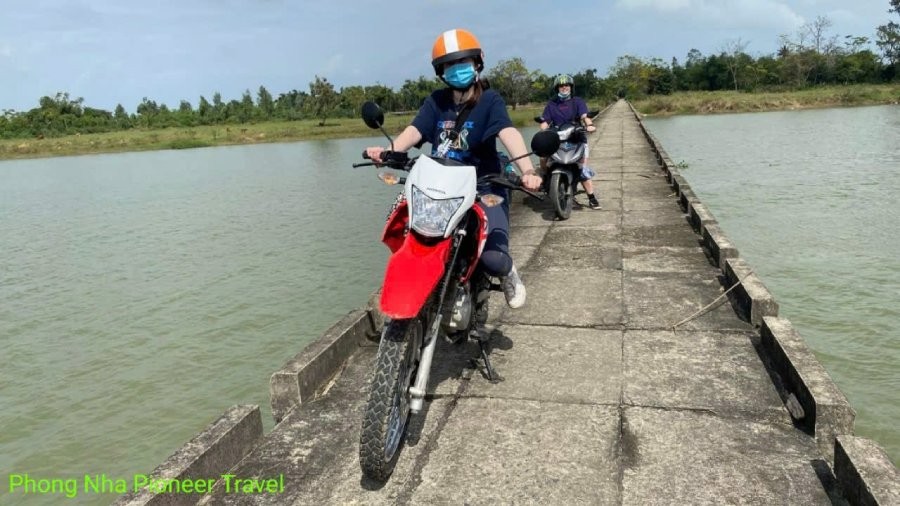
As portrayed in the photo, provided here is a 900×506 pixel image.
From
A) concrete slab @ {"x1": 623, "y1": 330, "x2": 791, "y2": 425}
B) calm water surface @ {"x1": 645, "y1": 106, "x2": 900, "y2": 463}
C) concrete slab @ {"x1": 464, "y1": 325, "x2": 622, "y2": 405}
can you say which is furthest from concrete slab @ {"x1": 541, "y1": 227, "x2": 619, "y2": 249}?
concrete slab @ {"x1": 623, "y1": 330, "x2": 791, "y2": 425}

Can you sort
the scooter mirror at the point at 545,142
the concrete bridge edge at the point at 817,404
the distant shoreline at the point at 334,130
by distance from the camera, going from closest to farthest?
the concrete bridge edge at the point at 817,404 → the scooter mirror at the point at 545,142 → the distant shoreline at the point at 334,130

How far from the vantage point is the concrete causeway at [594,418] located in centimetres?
287

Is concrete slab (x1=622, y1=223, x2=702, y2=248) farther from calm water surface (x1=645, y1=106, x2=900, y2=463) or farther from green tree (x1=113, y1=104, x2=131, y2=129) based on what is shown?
green tree (x1=113, y1=104, x2=131, y2=129)

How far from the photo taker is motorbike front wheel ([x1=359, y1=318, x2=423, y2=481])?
9.24 ft

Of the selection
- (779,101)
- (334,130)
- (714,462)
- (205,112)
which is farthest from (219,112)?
(714,462)

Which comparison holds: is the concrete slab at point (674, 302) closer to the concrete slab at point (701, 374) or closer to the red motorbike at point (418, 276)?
the concrete slab at point (701, 374)

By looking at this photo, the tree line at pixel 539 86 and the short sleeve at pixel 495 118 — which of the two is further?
the tree line at pixel 539 86

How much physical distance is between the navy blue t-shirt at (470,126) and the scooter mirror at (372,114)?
10.1 inches

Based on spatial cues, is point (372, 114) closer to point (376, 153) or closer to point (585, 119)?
point (376, 153)

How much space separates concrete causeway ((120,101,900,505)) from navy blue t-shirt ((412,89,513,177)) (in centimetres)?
133

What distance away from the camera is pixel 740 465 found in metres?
2.99

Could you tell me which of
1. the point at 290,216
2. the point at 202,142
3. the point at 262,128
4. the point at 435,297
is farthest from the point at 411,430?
the point at 262,128

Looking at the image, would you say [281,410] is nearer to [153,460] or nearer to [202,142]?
[153,460]

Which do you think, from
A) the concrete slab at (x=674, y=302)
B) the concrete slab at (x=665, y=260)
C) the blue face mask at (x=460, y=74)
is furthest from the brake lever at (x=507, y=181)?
the concrete slab at (x=665, y=260)
